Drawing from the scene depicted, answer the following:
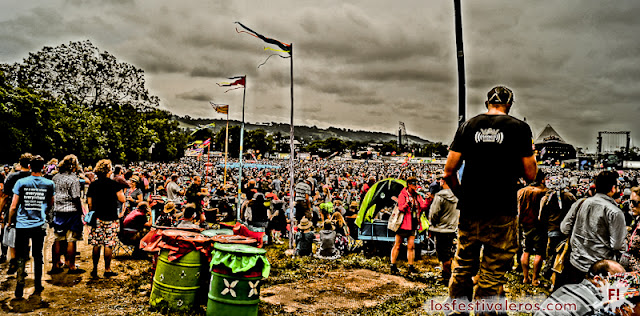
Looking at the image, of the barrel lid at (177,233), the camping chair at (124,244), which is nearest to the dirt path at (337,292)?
the barrel lid at (177,233)

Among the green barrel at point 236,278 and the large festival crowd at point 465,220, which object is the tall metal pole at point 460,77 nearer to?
the large festival crowd at point 465,220

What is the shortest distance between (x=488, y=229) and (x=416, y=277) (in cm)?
461

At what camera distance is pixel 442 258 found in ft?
21.0

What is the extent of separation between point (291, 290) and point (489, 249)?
13.0 ft

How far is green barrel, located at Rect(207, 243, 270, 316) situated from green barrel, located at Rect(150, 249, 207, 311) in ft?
1.61

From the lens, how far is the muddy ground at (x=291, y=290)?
5102 mm

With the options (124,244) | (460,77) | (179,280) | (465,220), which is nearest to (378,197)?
(460,77)

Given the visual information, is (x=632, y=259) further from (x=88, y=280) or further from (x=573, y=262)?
(x=88, y=280)

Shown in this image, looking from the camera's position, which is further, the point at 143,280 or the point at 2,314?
the point at 143,280

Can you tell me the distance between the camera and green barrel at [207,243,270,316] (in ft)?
13.7

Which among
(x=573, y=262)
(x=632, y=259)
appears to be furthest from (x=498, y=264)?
(x=632, y=259)

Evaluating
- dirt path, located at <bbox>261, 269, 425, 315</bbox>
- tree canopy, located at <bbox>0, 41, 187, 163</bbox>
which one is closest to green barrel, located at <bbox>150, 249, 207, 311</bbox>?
dirt path, located at <bbox>261, 269, 425, 315</bbox>

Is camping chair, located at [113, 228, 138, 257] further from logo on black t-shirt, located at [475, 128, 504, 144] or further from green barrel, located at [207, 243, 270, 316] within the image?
logo on black t-shirt, located at [475, 128, 504, 144]

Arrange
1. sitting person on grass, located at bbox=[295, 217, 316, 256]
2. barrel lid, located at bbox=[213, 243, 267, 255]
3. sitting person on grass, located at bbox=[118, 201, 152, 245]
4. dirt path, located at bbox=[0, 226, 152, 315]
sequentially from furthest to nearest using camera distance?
sitting person on grass, located at bbox=[295, 217, 316, 256], sitting person on grass, located at bbox=[118, 201, 152, 245], dirt path, located at bbox=[0, 226, 152, 315], barrel lid, located at bbox=[213, 243, 267, 255]
